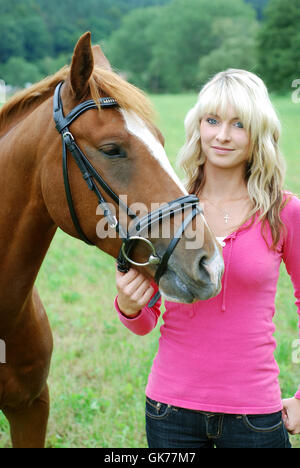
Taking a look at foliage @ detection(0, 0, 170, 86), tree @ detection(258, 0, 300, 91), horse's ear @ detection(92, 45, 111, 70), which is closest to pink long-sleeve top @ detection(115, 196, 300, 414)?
horse's ear @ detection(92, 45, 111, 70)

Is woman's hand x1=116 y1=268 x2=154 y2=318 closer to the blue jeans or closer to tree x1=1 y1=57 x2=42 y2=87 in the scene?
the blue jeans

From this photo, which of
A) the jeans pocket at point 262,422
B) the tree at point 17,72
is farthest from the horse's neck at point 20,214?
the tree at point 17,72

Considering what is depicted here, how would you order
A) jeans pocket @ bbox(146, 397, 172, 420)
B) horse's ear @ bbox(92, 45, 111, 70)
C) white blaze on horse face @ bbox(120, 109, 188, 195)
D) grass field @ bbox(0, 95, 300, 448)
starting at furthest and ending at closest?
1. grass field @ bbox(0, 95, 300, 448)
2. horse's ear @ bbox(92, 45, 111, 70)
3. jeans pocket @ bbox(146, 397, 172, 420)
4. white blaze on horse face @ bbox(120, 109, 188, 195)

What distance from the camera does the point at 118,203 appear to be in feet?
6.12

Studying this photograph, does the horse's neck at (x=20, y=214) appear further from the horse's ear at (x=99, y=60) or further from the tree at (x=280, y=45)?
the tree at (x=280, y=45)

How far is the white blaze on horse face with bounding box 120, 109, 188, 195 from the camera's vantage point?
6.06ft

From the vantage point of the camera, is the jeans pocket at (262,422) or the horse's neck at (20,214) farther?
the horse's neck at (20,214)

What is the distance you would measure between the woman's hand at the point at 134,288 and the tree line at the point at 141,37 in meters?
57.1

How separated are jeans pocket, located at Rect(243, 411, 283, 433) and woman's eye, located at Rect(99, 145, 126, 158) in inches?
47.7

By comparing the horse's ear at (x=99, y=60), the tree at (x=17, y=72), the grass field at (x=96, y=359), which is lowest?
the grass field at (x=96, y=359)

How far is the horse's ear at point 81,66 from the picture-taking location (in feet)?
5.95

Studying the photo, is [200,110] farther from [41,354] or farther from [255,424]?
[41,354]

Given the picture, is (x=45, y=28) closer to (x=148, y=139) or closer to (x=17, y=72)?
(x=17, y=72)

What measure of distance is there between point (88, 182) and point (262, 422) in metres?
1.26
